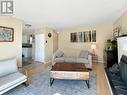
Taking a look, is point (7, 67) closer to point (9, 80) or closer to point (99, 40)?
point (9, 80)

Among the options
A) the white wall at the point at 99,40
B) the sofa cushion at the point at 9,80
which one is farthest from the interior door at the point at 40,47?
the sofa cushion at the point at 9,80

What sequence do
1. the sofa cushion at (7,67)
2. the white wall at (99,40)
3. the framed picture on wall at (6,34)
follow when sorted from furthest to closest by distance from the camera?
the white wall at (99,40), the framed picture on wall at (6,34), the sofa cushion at (7,67)

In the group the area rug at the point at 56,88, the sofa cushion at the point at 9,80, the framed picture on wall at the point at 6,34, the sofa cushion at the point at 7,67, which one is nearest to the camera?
the sofa cushion at the point at 9,80

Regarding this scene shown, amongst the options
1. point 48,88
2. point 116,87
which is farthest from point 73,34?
point 116,87

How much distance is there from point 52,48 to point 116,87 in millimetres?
5501

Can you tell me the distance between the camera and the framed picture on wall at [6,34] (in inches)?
167

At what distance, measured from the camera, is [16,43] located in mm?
4914

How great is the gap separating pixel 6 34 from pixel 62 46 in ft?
15.0

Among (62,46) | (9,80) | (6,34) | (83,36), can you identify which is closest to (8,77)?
(9,80)

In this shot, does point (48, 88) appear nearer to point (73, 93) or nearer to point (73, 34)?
point (73, 93)

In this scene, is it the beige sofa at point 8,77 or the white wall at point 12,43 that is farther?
the white wall at point 12,43

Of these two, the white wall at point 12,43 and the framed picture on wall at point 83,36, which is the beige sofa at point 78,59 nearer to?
the white wall at point 12,43

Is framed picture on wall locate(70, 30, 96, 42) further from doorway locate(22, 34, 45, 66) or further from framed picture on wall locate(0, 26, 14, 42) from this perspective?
framed picture on wall locate(0, 26, 14, 42)

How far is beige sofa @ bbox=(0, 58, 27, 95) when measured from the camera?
2.57 meters
